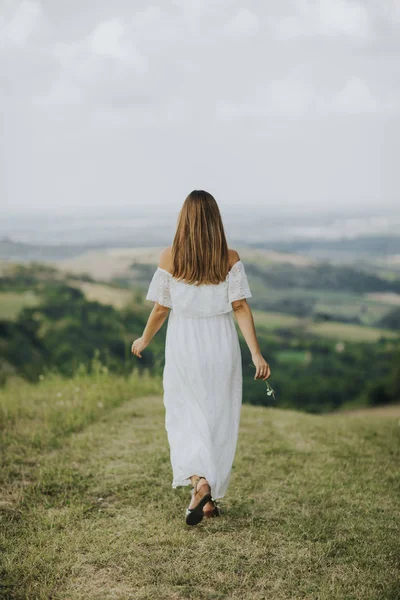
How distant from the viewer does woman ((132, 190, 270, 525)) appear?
11.1ft

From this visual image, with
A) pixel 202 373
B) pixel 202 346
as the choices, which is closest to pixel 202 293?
pixel 202 346

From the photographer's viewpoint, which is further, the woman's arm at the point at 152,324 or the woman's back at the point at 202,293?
the woman's arm at the point at 152,324

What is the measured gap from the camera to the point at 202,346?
3.49 metres

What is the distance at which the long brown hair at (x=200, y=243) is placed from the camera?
3352 mm

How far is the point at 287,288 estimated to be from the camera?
26266mm

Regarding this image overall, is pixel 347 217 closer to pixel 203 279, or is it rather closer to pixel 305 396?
pixel 305 396

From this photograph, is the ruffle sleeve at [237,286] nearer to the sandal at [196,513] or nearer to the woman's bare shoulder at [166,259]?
the woman's bare shoulder at [166,259]

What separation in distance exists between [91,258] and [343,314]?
1158 centimetres

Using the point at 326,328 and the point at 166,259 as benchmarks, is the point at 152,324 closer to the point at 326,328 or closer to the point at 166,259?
the point at 166,259

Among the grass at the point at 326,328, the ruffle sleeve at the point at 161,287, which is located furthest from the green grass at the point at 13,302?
the ruffle sleeve at the point at 161,287

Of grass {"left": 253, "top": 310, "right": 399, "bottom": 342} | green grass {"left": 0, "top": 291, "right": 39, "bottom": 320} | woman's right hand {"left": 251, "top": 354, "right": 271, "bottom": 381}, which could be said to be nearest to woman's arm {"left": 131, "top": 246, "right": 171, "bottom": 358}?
woman's right hand {"left": 251, "top": 354, "right": 271, "bottom": 381}

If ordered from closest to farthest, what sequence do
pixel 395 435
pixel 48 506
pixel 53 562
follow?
pixel 53 562
pixel 48 506
pixel 395 435

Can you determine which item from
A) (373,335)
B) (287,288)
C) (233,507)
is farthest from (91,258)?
(233,507)

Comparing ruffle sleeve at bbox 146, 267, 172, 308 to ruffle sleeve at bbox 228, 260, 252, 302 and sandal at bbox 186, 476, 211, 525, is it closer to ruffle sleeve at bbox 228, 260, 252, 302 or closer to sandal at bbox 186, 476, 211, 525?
ruffle sleeve at bbox 228, 260, 252, 302
